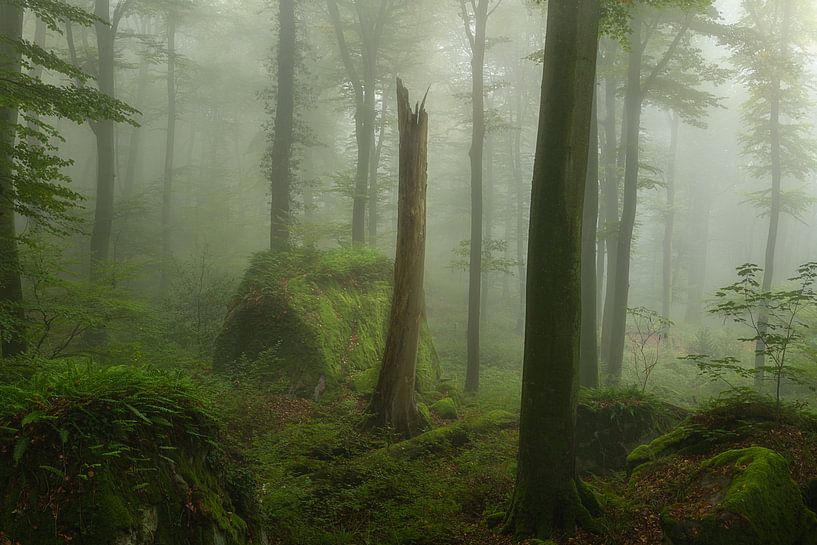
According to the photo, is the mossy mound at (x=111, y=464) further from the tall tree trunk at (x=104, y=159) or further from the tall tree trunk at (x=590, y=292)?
the tall tree trunk at (x=104, y=159)

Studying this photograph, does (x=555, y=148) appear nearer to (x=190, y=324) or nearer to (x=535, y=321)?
(x=535, y=321)

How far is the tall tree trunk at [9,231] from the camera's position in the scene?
582 cm

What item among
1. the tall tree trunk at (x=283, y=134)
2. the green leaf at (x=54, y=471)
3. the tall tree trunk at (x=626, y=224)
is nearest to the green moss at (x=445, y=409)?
the tall tree trunk at (x=626, y=224)

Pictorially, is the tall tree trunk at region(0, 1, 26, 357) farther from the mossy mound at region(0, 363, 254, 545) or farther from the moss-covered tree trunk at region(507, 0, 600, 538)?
the moss-covered tree trunk at region(507, 0, 600, 538)

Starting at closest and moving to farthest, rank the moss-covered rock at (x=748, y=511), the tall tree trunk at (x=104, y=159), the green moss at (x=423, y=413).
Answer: the moss-covered rock at (x=748, y=511) < the green moss at (x=423, y=413) < the tall tree trunk at (x=104, y=159)

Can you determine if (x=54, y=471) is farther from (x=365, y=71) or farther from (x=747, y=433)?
(x=365, y=71)

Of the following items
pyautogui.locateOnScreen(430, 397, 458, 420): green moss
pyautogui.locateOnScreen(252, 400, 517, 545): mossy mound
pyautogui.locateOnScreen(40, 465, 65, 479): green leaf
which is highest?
pyautogui.locateOnScreen(40, 465, 65, 479): green leaf

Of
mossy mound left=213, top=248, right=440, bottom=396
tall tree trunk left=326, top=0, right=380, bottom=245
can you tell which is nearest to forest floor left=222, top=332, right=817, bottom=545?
mossy mound left=213, top=248, right=440, bottom=396

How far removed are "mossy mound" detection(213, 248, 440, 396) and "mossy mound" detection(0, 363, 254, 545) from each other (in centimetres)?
562

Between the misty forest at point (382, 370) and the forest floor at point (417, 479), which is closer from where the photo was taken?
the misty forest at point (382, 370)

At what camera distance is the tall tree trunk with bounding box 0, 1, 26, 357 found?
229 inches

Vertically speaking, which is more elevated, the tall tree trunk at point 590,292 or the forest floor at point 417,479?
the tall tree trunk at point 590,292

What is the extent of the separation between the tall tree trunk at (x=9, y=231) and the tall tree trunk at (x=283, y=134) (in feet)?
21.4

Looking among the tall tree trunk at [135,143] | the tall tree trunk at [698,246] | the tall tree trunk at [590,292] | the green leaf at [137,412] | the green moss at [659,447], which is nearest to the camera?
the green leaf at [137,412]
